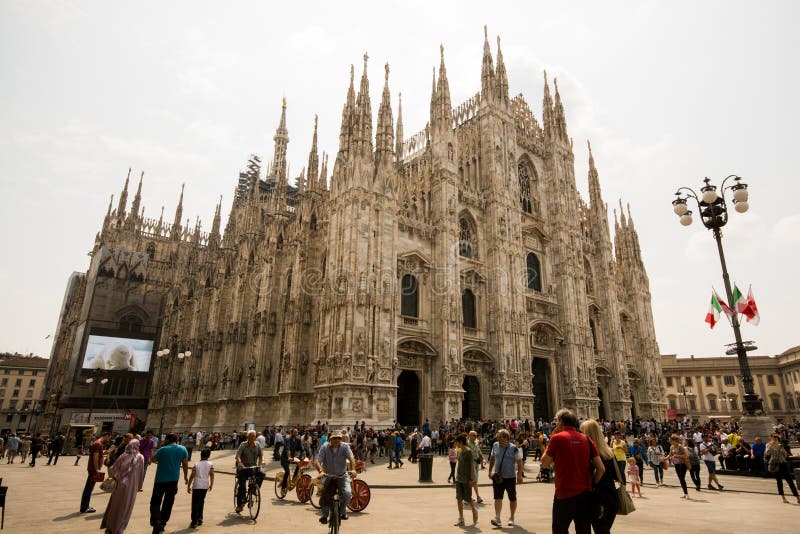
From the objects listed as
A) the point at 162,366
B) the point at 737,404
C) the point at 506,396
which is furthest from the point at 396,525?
the point at 737,404

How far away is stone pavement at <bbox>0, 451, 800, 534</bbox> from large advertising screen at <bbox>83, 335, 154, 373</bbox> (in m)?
36.4

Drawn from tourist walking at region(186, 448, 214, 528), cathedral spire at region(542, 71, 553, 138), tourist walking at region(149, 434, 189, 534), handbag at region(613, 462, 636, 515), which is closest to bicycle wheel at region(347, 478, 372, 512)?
tourist walking at region(186, 448, 214, 528)

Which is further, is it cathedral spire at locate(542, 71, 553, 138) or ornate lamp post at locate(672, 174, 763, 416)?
cathedral spire at locate(542, 71, 553, 138)

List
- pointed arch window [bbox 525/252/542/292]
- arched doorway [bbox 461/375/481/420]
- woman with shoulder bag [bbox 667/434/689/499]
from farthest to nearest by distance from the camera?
pointed arch window [bbox 525/252/542/292]
arched doorway [bbox 461/375/481/420]
woman with shoulder bag [bbox 667/434/689/499]

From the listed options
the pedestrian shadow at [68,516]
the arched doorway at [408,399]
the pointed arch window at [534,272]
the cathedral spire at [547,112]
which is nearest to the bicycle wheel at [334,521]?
the pedestrian shadow at [68,516]

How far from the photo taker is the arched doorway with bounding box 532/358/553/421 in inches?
1316

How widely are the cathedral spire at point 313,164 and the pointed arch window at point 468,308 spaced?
40.6 ft

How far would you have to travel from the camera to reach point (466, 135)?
37.3 m

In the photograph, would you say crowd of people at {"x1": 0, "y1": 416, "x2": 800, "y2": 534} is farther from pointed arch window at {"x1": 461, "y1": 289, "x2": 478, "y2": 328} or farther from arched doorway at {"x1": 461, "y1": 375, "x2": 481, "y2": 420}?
pointed arch window at {"x1": 461, "y1": 289, "x2": 478, "y2": 328}

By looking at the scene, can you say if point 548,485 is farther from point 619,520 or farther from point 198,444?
point 198,444

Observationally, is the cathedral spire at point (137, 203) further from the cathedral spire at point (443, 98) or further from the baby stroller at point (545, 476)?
the baby stroller at point (545, 476)

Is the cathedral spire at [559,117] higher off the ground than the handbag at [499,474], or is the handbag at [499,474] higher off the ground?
the cathedral spire at [559,117]

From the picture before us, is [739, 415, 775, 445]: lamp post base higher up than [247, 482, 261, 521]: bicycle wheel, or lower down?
higher up

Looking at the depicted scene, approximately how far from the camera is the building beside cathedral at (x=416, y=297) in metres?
25.7
